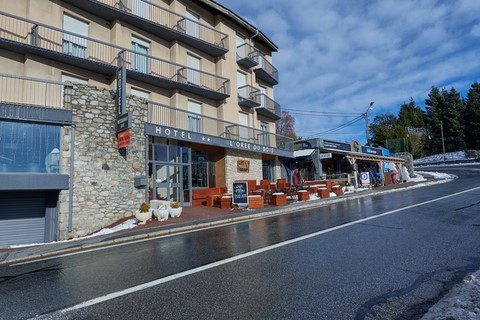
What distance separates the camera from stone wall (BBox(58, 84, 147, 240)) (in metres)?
10.9

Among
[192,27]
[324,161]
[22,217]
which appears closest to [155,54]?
[192,27]

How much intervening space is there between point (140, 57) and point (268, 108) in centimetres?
1189

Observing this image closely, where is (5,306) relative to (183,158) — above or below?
below

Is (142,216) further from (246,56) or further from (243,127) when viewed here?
(246,56)

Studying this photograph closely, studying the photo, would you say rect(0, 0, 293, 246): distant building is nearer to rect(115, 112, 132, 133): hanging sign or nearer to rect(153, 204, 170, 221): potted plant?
rect(115, 112, 132, 133): hanging sign

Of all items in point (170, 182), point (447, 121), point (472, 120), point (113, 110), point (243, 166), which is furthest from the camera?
point (447, 121)

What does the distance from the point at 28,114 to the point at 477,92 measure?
80.3 m

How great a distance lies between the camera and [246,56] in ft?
78.9

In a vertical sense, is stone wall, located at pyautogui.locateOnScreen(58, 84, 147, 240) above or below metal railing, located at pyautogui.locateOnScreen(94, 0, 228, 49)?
below

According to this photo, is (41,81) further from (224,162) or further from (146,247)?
(224,162)

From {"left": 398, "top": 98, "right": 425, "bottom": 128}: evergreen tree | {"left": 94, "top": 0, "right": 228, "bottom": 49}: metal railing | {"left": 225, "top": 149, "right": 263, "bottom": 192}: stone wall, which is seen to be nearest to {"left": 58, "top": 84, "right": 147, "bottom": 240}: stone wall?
{"left": 94, "top": 0, "right": 228, "bottom": 49}: metal railing

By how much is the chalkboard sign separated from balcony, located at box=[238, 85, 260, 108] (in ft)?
30.6

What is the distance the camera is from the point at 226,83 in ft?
69.7

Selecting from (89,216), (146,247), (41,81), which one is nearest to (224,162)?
(89,216)
